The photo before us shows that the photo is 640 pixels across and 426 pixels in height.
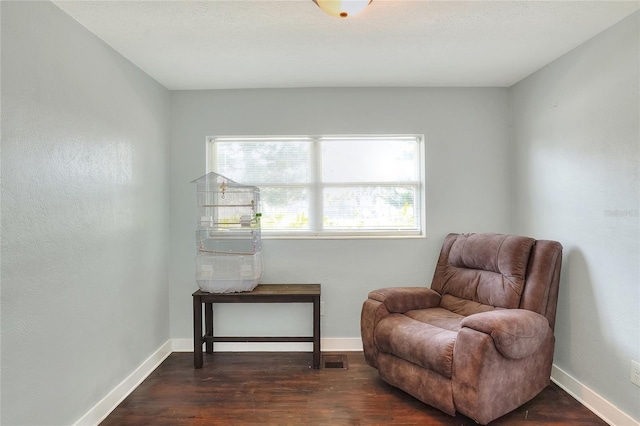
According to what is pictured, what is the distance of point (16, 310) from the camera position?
159 centimetres

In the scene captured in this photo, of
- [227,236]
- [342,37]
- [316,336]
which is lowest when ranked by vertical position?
[316,336]

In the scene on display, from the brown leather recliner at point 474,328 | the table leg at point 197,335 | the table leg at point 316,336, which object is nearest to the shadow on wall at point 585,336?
the brown leather recliner at point 474,328

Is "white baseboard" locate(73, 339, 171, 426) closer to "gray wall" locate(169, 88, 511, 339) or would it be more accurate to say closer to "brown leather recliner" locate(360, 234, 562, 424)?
"gray wall" locate(169, 88, 511, 339)

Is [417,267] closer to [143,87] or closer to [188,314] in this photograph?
[188,314]

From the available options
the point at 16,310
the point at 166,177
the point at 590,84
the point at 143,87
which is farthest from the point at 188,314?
the point at 590,84

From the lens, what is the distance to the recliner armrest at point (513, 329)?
1.91 m

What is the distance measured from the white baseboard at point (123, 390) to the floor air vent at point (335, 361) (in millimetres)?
1415

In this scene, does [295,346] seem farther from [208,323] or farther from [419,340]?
[419,340]

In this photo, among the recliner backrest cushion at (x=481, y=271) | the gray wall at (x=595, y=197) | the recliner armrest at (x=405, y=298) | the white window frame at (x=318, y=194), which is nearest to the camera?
the gray wall at (x=595, y=197)

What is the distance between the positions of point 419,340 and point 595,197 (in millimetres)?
1495

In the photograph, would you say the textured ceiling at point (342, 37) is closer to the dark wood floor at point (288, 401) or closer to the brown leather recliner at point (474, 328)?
the brown leather recliner at point (474, 328)

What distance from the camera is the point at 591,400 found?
7.25ft

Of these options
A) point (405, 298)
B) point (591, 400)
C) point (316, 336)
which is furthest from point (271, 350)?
point (591, 400)

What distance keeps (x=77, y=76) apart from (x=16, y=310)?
4.34 feet
